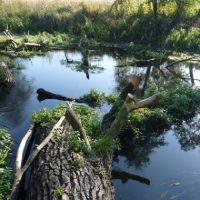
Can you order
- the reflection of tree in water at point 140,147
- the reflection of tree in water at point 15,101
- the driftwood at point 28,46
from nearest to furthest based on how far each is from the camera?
1. the reflection of tree in water at point 140,147
2. the reflection of tree in water at point 15,101
3. the driftwood at point 28,46

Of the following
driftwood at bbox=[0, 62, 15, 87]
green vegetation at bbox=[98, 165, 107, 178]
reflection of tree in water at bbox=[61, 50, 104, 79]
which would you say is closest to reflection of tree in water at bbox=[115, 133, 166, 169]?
green vegetation at bbox=[98, 165, 107, 178]

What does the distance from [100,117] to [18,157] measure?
3.84 m

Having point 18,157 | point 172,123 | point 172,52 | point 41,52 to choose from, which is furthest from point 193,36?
point 18,157

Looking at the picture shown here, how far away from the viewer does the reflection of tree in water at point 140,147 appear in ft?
32.0

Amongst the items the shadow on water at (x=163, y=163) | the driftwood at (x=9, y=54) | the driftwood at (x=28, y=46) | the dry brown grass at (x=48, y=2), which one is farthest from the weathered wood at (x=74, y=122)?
the dry brown grass at (x=48, y=2)

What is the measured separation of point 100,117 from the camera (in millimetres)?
11250

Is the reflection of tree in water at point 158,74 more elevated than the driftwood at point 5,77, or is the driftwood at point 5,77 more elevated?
the driftwood at point 5,77

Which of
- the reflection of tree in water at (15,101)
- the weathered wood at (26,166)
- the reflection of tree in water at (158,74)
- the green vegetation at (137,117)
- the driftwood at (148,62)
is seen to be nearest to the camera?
the weathered wood at (26,166)

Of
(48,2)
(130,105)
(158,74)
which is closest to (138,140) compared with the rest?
(130,105)

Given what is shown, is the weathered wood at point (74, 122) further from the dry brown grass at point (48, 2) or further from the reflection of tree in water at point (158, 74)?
the dry brown grass at point (48, 2)

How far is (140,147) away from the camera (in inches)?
414

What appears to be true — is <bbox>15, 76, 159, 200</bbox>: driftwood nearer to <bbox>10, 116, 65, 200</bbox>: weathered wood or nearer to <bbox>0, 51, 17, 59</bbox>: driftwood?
<bbox>10, 116, 65, 200</bbox>: weathered wood

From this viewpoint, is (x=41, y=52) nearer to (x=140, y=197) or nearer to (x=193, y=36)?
(x=193, y=36)

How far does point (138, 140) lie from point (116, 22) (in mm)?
13170
